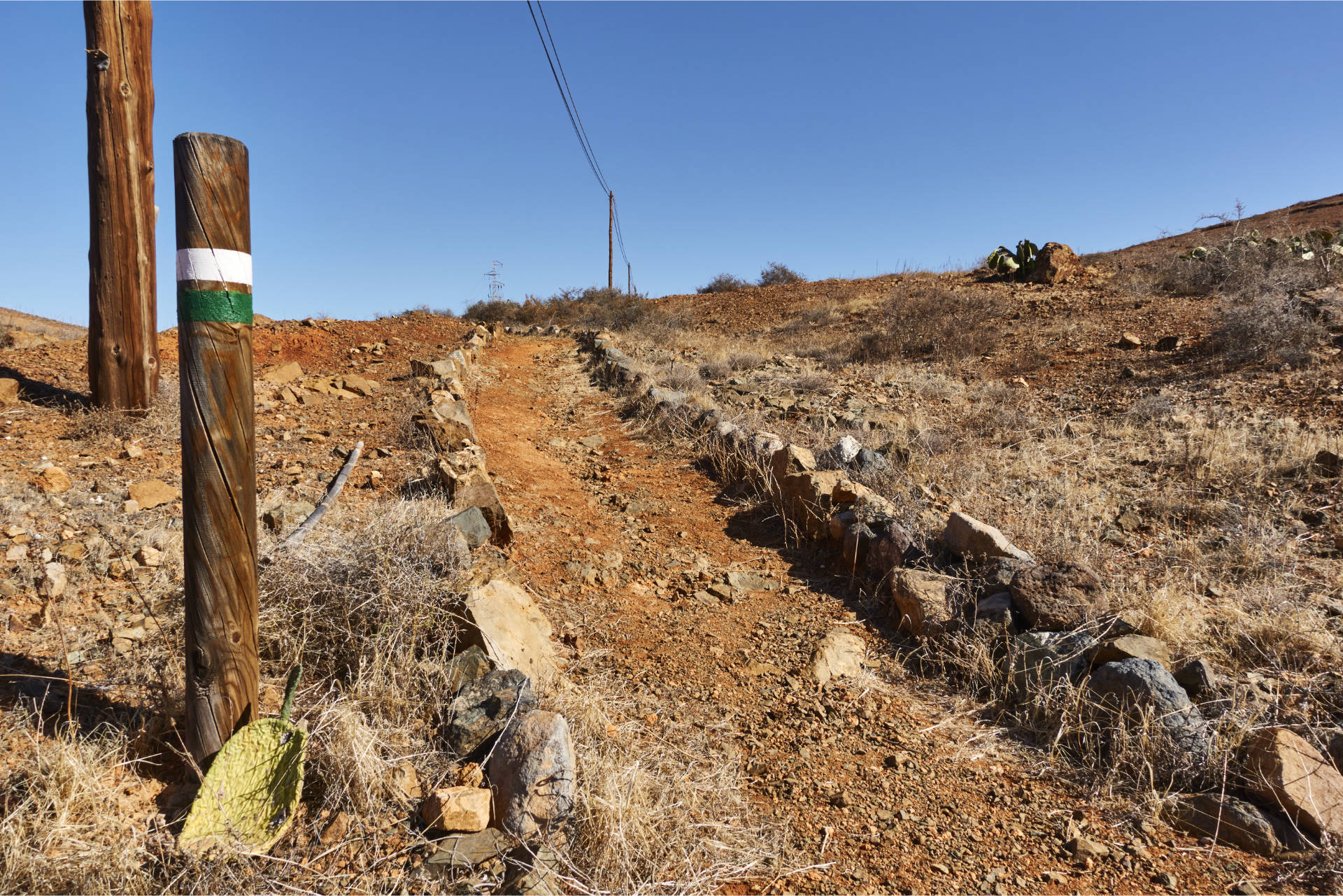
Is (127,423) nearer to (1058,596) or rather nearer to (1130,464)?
(1058,596)

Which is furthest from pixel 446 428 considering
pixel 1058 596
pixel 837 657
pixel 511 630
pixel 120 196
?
pixel 1058 596

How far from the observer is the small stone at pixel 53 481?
401 centimetres

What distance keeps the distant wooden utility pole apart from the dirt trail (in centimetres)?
321

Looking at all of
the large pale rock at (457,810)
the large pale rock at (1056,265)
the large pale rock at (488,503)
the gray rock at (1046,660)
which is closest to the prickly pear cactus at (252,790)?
the large pale rock at (457,810)

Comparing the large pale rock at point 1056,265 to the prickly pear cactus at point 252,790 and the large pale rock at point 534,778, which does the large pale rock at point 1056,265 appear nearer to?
the large pale rock at point 534,778

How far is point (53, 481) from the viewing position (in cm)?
407

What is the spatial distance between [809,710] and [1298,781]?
160 cm

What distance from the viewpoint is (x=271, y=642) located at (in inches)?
109

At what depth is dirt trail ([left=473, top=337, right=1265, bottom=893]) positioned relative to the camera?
221 cm

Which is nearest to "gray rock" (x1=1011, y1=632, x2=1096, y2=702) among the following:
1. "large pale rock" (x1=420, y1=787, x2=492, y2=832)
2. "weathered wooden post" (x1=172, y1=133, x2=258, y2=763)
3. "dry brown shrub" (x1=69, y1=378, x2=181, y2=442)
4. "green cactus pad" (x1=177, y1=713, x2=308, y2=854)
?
"large pale rock" (x1=420, y1=787, x2=492, y2=832)

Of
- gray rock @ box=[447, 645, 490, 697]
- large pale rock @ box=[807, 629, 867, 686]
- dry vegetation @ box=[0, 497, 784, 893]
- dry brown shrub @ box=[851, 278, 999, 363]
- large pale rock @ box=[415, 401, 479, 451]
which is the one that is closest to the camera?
dry vegetation @ box=[0, 497, 784, 893]

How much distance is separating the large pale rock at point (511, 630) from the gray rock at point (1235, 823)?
222 centimetres

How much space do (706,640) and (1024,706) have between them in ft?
4.66

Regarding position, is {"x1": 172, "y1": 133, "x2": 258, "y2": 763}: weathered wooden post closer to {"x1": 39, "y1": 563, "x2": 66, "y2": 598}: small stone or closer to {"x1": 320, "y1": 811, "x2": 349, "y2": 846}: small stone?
{"x1": 320, "y1": 811, "x2": 349, "y2": 846}: small stone
